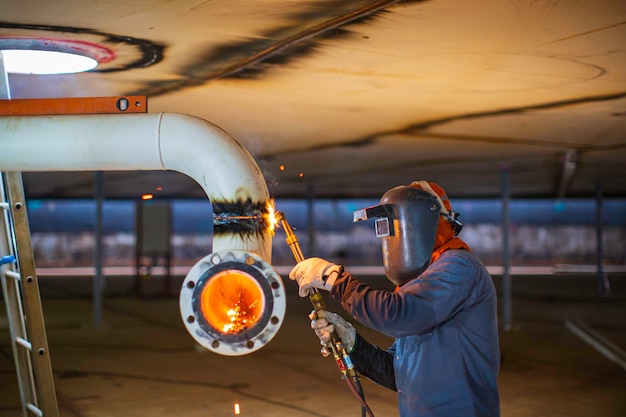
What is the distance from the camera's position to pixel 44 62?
4.20 metres

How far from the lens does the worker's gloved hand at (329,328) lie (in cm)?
275

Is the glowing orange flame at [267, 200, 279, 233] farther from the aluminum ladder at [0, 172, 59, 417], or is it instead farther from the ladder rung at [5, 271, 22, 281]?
the ladder rung at [5, 271, 22, 281]

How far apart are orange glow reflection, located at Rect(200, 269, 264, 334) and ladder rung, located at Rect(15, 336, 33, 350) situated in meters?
1.76

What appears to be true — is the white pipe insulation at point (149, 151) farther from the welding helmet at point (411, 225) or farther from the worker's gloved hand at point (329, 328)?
the welding helmet at point (411, 225)

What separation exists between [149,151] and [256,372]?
195 inches

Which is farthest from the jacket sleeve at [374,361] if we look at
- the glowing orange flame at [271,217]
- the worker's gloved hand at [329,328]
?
the glowing orange flame at [271,217]

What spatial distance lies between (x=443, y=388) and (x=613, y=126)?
5045mm

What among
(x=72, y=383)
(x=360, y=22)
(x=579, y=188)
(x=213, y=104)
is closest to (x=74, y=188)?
(x=72, y=383)

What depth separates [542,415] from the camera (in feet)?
19.1

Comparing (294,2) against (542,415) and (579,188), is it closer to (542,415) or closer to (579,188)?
(542,415)

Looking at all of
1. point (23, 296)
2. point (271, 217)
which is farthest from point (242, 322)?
point (23, 296)

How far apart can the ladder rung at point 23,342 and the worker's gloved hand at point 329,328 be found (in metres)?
1.82

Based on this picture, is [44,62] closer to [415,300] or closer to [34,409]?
[34,409]

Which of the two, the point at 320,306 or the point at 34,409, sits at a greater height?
the point at 320,306
